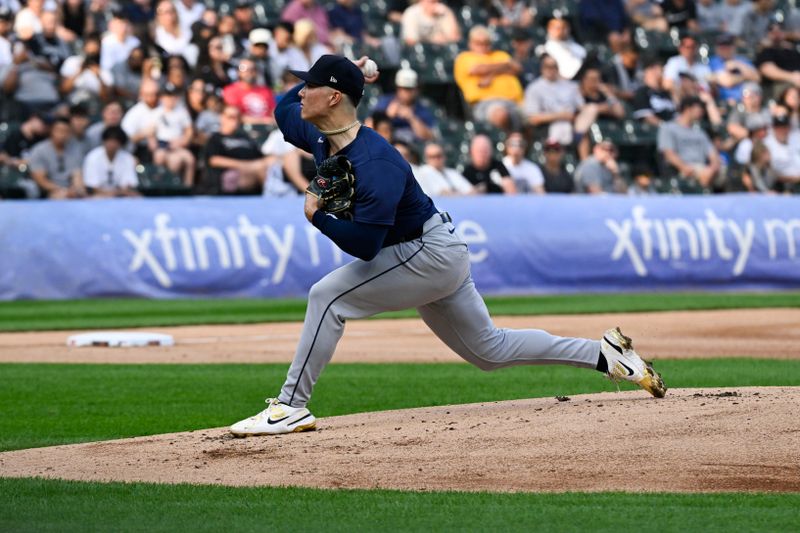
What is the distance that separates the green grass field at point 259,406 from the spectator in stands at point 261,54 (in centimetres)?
398

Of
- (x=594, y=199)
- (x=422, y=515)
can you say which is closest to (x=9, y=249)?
(x=594, y=199)

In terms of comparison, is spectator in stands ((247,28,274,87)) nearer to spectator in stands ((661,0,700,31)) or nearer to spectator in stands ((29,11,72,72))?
spectator in stands ((29,11,72,72))

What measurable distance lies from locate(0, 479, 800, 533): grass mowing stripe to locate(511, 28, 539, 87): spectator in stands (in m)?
16.2

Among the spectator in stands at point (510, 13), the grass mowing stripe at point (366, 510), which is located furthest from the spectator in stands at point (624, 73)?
the grass mowing stripe at point (366, 510)

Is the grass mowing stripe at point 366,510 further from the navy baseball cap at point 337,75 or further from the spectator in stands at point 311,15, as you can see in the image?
the spectator in stands at point 311,15

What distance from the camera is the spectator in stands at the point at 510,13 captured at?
74.6 ft

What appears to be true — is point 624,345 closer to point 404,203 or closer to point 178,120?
point 404,203

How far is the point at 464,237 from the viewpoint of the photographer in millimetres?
17297

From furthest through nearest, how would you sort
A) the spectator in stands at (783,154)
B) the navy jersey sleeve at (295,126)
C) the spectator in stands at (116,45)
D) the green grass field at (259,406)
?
the spectator in stands at (783,154) < the spectator in stands at (116,45) < the navy jersey sleeve at (295,126) < the green grass field at (259,406)

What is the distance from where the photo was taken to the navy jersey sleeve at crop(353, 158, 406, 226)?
6504 mm

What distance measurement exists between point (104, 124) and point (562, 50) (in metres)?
7.89

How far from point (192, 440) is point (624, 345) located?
88.3 inches

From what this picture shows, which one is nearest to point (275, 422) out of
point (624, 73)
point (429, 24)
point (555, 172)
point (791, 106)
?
point (555, 172)

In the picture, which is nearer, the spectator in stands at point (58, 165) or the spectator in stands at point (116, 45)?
the spectator in stands at point (58, 165)
